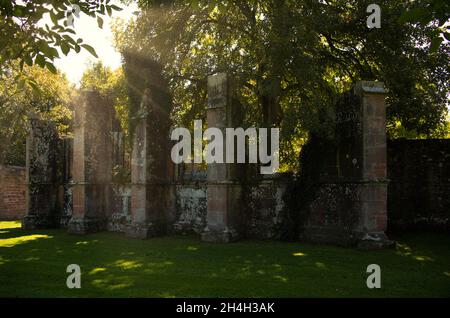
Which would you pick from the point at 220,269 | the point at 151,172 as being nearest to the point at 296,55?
the point at 151,172

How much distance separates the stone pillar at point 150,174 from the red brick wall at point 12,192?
13354mm

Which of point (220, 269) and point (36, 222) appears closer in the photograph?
point (220, 269)

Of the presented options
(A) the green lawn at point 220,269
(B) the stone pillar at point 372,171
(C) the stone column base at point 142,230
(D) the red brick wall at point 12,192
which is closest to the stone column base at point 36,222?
(A) the green lawn at point 220,269

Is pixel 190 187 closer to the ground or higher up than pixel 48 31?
closer to the ground

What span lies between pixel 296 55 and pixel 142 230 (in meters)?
7.16

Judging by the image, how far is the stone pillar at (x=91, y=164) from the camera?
15.4 meters

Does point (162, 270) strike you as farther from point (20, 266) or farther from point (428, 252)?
point (428, 252)

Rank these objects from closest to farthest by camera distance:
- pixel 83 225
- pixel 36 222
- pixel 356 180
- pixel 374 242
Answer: pixel 374 242
pixel 356 180
pixel 83 225
pixel 36 222

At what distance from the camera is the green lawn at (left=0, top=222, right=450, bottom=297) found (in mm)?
6754

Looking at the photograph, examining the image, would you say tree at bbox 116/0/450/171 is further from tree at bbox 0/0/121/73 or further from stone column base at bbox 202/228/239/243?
tree at bbox 0/0/121/73

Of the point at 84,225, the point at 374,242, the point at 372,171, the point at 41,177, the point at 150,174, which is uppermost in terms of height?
the point at 372,171

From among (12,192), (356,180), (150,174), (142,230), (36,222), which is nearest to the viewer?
(356,180)

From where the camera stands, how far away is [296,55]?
1241 centimetres

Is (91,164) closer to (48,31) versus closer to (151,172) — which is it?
(151,172)
